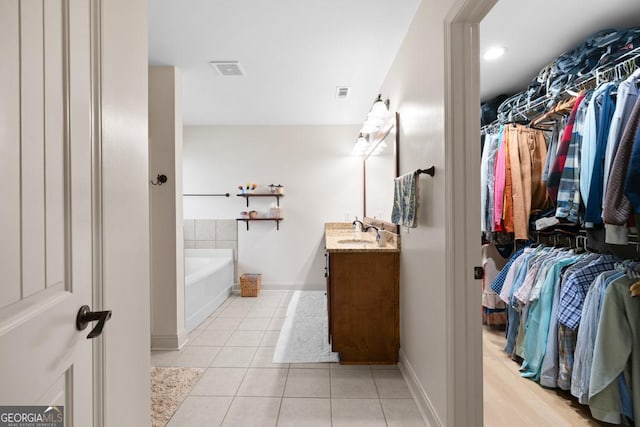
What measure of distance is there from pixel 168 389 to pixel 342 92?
2986 mm

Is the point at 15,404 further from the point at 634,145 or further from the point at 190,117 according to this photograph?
the point at 190,117

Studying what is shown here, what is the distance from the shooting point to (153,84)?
2650 mm

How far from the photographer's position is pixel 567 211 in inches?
69.0

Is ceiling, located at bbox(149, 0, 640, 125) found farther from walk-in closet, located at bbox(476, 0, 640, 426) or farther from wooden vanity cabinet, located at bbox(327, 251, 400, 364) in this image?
wooden vanity cabinet, located at bbox(327, 251, 400, 364)

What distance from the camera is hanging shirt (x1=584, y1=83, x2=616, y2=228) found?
1554mm

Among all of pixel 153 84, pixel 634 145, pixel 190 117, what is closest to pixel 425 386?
pixel 634 145

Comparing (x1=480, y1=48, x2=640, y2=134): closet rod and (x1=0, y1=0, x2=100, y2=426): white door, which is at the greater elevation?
(x1=480, y1=48, x2=640, y2=134): closet rod

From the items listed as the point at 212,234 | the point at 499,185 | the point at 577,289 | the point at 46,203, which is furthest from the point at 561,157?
the point at 212,234

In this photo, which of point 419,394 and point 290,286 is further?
point 290,286

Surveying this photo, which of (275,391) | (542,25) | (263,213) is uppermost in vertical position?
(542,25)

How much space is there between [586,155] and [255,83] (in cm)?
265

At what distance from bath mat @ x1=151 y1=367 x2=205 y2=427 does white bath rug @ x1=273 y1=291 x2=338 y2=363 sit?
63 centimetres

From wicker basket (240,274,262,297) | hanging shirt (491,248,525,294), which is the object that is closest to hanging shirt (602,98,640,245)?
hanging shirt (491,248,525,294)

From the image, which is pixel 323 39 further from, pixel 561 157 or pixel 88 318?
pixel 88 318
